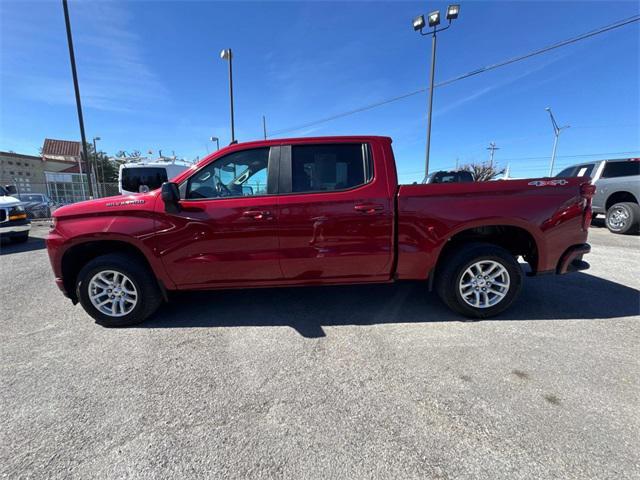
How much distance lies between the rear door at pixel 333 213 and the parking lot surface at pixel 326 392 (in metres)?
0.61

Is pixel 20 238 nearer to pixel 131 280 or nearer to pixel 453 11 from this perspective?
pixel 131 280

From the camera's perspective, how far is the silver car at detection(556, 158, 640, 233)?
7.89 m

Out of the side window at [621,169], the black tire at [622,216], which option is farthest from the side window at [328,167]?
the side window at [621,169]

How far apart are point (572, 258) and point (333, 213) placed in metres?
2.60

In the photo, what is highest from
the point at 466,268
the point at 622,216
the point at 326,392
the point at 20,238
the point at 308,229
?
the point at 308,229

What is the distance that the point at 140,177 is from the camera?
1020 centimetres

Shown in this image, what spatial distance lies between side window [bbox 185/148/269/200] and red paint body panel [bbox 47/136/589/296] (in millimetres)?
79

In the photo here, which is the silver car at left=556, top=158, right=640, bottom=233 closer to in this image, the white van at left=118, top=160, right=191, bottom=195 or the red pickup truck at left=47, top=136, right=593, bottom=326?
the red pickup truck at left=47, top=136, right=593, bottom=326

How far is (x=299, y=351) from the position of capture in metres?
2.70

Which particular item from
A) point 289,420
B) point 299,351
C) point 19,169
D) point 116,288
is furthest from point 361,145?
point 19,169

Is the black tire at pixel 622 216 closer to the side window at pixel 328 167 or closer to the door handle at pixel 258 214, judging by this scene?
the side window at pixel 328 167

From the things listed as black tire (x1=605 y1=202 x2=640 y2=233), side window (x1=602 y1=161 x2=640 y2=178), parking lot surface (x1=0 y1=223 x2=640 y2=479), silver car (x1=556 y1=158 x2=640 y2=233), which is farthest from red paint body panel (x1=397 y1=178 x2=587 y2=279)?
side window (x1=602 y1=161 x2=640 y2=178)

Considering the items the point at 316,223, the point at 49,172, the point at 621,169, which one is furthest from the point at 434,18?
the point at 49,172

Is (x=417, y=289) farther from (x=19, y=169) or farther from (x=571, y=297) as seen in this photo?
(x=19, y=169)
